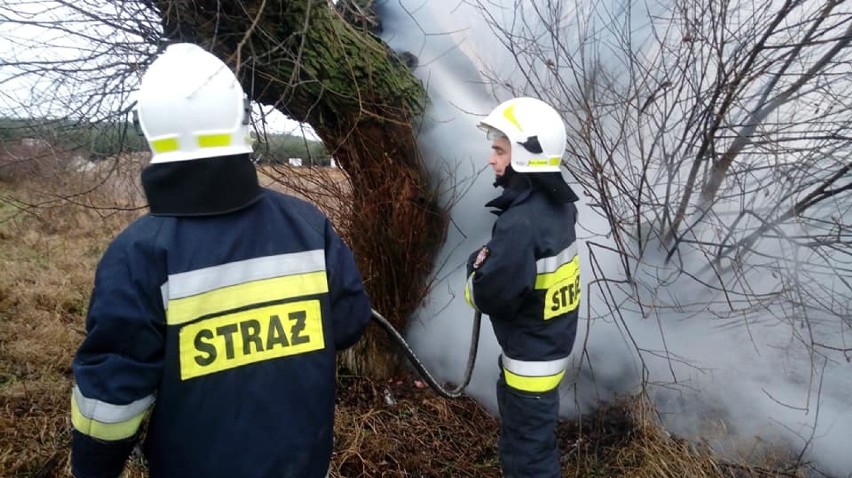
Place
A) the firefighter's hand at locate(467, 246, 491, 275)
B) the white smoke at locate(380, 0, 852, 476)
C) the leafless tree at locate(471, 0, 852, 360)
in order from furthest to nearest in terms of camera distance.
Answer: the white smoke at locate(380, 0, 852, 476) < the leafless tree at locate(471, 0, 852, 360) < the firefighter's hand at locate(467, 246, 491, 275)

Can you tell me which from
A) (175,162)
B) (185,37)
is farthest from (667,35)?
(175,162)

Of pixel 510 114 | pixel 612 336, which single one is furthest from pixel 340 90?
pixel 612 336

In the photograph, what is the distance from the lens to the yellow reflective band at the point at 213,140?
1.53 metres

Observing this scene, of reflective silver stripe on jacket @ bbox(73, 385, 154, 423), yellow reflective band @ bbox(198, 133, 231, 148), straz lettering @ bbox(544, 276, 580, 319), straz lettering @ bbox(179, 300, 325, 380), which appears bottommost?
straz lettering @ bbox(544, 276, 580, 319)

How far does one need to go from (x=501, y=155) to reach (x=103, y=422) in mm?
1955

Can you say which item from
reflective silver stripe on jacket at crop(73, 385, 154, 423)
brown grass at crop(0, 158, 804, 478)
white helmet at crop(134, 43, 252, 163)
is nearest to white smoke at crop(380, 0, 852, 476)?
brown grass at crop(0, 158, 804, 478)

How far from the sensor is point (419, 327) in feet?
13.5

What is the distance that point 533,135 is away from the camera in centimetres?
260

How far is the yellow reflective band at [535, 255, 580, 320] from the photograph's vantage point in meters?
2.59

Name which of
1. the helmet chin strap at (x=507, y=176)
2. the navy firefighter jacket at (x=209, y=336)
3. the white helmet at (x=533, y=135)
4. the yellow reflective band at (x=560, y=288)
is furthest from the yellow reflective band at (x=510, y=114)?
the navy firefighter jacket at (x=209, y=336)

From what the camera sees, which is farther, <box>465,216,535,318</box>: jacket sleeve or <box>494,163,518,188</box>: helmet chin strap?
<box>494,163,518,188</box>: helmet chin strap

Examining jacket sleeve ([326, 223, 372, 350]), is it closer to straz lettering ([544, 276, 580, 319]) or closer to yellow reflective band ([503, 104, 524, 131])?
straz lettering ([544, 276, 580, 319])

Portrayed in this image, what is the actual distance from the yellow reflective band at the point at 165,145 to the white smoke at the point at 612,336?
245 cm

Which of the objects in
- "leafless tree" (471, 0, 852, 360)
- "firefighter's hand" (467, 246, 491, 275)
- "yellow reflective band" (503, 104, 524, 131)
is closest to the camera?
"firefighter's hand" (467, 246, 491, 275)
